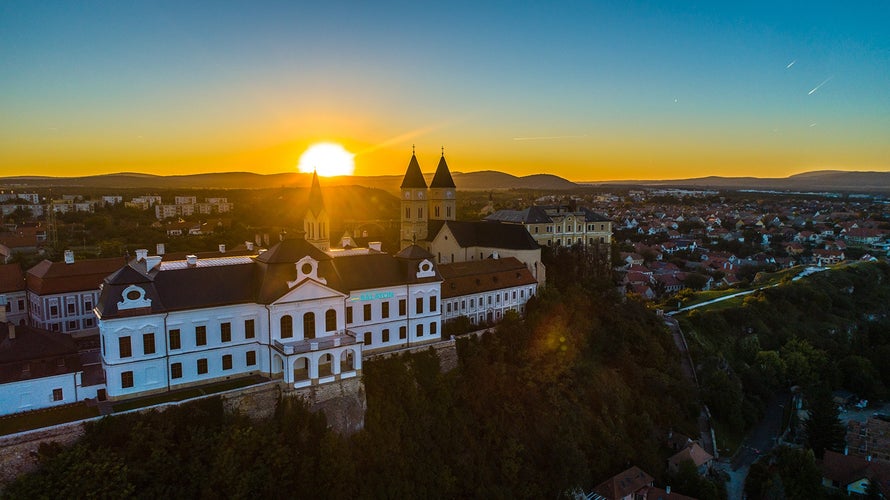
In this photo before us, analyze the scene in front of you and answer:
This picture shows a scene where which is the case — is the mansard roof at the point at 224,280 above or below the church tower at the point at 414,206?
below

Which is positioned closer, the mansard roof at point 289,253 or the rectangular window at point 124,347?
the rectangular window at point 124,347

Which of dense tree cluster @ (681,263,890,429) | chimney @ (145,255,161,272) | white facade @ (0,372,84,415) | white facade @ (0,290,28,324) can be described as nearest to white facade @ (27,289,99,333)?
white facade @ (0,290,28,324)

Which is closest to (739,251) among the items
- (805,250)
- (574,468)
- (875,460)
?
(805,250)

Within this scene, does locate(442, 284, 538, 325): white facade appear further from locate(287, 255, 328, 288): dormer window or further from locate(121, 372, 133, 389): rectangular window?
locate(121, 372, 133, 389): rectangular window

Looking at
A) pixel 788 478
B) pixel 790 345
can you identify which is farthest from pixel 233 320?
pixel 790 345

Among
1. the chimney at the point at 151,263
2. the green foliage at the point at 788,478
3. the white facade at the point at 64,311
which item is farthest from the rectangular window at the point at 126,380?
the green foliage at the point at 788,478

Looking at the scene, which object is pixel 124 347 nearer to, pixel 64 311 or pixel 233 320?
pixel 233 320

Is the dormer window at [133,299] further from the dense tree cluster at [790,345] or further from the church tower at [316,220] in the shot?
the dense tree cluster at [790,345]
